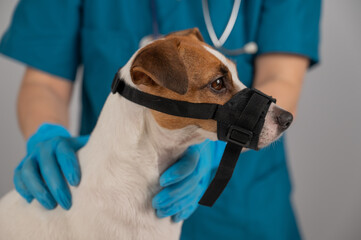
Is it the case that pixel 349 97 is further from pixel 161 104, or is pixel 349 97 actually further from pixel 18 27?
pixel 18 27

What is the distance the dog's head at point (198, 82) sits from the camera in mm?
804

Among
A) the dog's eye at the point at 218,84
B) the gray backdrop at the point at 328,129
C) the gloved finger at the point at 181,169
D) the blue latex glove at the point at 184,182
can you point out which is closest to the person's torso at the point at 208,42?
the blue latex glove at the point at 184,182

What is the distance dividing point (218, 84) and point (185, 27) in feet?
2.24

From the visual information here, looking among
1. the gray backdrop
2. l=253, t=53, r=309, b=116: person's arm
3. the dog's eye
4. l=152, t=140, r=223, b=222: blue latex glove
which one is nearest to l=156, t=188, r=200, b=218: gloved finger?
l=152, t=140, r=223, b=222: blue latex glove

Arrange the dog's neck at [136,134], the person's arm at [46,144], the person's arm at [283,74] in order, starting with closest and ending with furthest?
the dog's neck at [136,134], the person's arm at [46,144], the person's arm at [283,74]

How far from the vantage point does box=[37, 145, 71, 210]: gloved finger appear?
97cm

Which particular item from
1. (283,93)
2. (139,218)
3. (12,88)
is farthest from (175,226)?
(12,88)

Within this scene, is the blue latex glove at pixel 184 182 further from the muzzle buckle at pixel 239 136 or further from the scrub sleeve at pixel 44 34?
the scrub sleeve at pixel 44 34

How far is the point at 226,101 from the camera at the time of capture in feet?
2.82

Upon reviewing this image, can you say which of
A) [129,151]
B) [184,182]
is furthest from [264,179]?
[129,151]

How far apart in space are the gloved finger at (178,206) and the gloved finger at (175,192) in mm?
14

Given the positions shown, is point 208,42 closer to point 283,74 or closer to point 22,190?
point 283,74

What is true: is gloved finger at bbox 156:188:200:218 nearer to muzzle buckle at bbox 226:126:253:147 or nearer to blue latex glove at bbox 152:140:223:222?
blue latex glove at bbox 152:140:223:222

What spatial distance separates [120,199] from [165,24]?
2.72 ft
